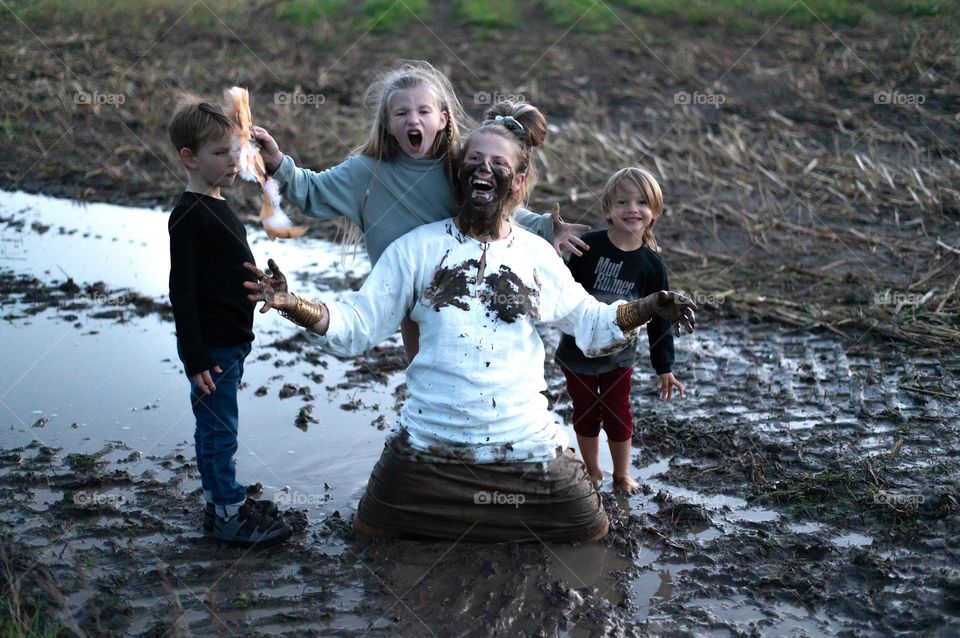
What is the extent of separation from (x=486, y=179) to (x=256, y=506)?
5.28ft

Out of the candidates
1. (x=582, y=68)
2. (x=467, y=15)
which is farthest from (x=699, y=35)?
(x=467, y=15)

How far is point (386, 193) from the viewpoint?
4.64 meters

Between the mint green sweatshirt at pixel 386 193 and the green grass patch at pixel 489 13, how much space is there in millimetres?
12125

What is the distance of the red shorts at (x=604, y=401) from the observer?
4906mm

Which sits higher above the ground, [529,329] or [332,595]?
[529,329]

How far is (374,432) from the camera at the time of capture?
219 inches

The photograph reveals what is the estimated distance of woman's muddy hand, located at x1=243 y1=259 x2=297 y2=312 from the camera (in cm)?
373

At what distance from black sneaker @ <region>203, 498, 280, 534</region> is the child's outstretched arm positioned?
124cm

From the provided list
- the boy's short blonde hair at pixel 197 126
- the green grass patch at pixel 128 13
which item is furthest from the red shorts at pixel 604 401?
the green grass patch at pixel 128 13

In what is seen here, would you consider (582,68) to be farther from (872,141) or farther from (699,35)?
(872,141)

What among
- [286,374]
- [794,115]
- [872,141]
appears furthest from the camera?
[794,115]

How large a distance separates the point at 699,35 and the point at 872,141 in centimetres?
518

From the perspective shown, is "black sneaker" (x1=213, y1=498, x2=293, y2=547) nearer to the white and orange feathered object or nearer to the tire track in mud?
the white and orange feathered object

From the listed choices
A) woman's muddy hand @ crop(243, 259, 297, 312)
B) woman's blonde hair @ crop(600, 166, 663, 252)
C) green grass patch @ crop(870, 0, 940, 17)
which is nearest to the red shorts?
woman's blonde hair @ crop(600, 166, 663, 252)
